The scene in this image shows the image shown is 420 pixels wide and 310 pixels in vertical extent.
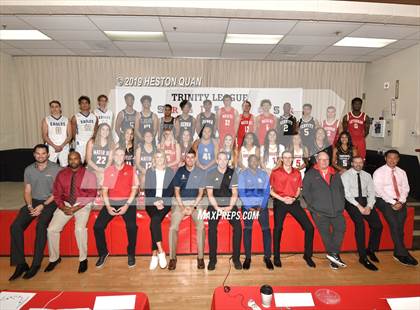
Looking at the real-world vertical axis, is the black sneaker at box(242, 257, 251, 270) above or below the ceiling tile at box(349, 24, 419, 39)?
below

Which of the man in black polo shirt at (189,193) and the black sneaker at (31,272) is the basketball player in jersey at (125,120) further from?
the black sneaker at (31,272)

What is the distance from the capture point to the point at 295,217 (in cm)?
364

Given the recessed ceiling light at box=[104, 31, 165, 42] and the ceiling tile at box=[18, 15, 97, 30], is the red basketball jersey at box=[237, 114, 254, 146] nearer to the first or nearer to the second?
the recessed ceiling light at box=[104, 31, 165, 42]

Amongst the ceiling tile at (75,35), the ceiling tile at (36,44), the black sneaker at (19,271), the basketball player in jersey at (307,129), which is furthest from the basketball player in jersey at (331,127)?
the ceiling tile at (36,44)

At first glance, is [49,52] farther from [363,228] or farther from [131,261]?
[363,228]

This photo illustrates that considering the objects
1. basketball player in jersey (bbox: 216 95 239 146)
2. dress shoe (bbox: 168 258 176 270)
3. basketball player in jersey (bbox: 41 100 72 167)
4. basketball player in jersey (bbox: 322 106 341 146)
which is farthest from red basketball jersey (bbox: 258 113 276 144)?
basketball player in jersey (bbox: 41 100 72 167)

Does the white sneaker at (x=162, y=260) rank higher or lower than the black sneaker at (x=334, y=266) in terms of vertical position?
higher

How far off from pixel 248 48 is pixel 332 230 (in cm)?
397

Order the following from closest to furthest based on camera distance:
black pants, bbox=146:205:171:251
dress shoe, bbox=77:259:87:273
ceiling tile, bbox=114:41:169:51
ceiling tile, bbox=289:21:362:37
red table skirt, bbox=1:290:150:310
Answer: red table skirt, bbox=1:290:150:310, dress shoe, bbox=77:259:87:273, black pants, bbox=146:205:171:251, ceiling tile, bbox=289:21:362:37, ceiling tile, bbox=114:41:169:51

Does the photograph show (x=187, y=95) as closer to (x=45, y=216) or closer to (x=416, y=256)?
(x=45, y=216)

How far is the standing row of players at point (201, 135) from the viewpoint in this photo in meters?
4.25

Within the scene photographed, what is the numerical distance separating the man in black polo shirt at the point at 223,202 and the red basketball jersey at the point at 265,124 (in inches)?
63.0

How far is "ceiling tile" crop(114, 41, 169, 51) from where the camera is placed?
5715mm

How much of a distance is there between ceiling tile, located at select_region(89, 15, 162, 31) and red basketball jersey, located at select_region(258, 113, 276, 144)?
91.3 inches
